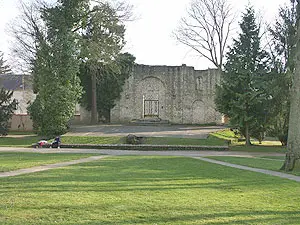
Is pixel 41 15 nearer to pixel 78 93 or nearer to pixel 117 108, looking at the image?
pixel 78 93

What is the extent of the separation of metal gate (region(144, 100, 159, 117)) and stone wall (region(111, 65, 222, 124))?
0.40 feet

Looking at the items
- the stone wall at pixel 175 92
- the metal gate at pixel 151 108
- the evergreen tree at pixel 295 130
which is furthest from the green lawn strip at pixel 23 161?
the metal gate at pixel 151 108

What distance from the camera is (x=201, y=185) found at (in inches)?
332

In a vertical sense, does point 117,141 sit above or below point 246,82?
below

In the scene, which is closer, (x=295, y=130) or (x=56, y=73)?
(x=295, y=130)

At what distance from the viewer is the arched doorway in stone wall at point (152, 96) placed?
146 ft

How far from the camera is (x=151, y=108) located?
148ft

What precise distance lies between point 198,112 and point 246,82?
1775cm

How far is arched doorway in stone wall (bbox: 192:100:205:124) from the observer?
44438 mm

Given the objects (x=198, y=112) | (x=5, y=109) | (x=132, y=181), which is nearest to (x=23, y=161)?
(x=132, y=181)

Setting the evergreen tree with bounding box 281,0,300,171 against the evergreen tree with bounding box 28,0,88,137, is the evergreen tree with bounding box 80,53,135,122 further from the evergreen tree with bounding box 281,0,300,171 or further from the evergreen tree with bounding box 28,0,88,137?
the evergreen tree with bounding box 281,0,300,171

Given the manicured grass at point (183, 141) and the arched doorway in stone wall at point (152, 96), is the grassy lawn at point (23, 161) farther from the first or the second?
the arched doorway in stone wall at point (152, 96)

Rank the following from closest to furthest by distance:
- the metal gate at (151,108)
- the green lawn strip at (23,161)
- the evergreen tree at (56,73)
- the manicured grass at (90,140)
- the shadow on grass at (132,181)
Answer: the shadow on grass at (132,181)
the green lawn strip at (23,161)
the manicured grass at (90,140)
the evergreen tree at (56,73)
the metal gate at (151,108)

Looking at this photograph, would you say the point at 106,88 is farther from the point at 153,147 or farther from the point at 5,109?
the point at 153,147
